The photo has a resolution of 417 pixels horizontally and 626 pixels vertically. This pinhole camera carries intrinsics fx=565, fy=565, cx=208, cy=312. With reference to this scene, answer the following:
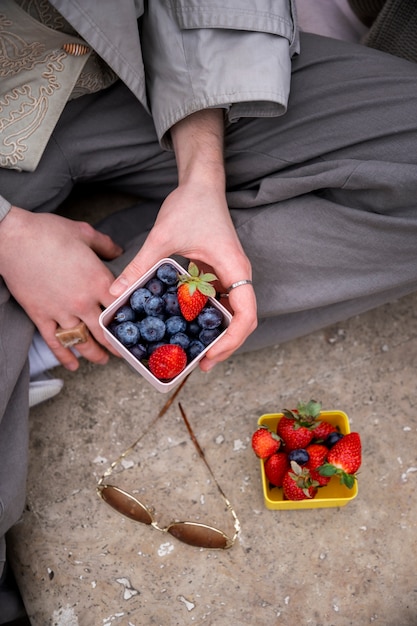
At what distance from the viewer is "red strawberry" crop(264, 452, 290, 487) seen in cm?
122

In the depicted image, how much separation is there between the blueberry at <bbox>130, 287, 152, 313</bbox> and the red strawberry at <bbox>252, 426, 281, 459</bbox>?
425 mm

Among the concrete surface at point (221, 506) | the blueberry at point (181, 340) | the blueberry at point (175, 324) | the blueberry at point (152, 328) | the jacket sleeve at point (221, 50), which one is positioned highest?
the jacket sleeve at point (221, 50)

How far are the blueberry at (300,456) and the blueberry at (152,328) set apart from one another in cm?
42

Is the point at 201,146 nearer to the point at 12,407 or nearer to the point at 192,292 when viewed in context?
the point at 192,292

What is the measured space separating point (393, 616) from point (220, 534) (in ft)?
1.44

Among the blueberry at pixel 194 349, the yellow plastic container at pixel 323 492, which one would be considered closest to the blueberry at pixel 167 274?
the blueberry at pixel 194 349

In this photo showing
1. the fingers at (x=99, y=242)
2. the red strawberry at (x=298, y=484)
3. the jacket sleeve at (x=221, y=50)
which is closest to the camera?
the jacket sleeve at (x=221, y=50)

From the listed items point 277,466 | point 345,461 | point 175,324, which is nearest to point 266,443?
point 277,466

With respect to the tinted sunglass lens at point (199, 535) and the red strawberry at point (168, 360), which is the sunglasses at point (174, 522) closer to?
the tinted sunglass lens at point (199, 535)

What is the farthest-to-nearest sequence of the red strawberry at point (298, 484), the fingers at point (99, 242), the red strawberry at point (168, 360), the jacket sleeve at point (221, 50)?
the fingers at point (99, 242)
the red strawberry at point (298, 484)
the jacket sleeve at point (221, 50)
the red strawberry at point (168, 360)

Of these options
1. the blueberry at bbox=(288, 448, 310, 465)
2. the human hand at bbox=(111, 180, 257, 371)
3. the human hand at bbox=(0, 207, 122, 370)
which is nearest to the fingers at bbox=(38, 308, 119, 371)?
the human hand at bbox=(0, 207, 122, 370)

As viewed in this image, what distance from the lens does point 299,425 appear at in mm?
1212

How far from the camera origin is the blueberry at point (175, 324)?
0.99 meters

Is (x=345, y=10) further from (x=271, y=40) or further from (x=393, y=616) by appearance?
(x=393, y=616)
